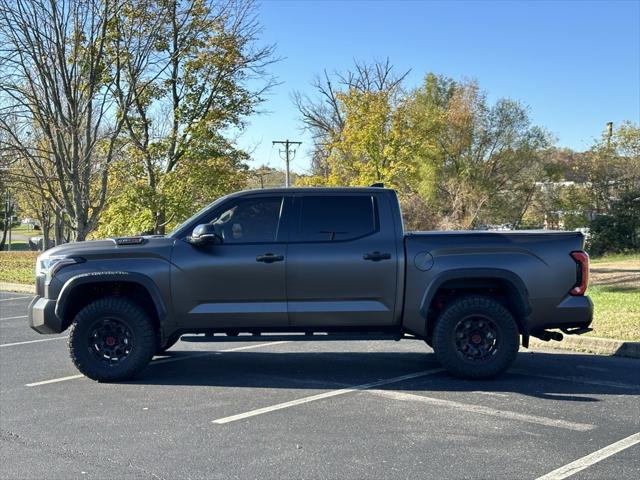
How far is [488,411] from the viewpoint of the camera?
5.61 m

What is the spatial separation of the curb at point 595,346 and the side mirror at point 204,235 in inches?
182

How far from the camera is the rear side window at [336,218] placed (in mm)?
6748

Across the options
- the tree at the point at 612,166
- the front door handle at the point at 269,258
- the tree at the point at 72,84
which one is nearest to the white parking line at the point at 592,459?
the front door handle at the point at 269,258

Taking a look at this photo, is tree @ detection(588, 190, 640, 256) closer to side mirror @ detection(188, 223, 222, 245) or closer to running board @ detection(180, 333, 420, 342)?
running board @ detection(180, 333, 420, 342)

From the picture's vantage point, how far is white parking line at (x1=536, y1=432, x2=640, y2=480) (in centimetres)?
419

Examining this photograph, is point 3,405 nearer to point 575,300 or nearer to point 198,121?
point 575,300

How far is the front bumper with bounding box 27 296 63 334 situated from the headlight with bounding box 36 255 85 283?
0.24m

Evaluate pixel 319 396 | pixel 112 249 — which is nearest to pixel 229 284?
pixel 112 249

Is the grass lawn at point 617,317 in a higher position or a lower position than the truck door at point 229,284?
lower

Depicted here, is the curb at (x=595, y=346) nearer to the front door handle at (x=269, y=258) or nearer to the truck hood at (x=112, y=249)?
the front door handle at (x=269, y=258)

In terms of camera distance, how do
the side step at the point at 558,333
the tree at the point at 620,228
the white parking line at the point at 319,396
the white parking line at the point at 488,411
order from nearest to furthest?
the white parking line at the point at 488,411, the white parking line at the point at 319,396, the side step at the point at 558,333, the tree at the point at 620,228

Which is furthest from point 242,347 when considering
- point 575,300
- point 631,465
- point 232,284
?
point 631,465

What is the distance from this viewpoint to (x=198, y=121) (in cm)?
1959

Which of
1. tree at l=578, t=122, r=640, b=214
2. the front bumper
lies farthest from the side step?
tree at l=578, t=122, r=640, b=214
